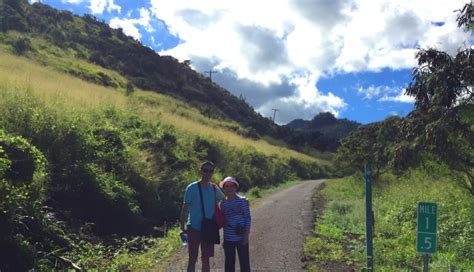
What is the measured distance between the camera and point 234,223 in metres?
7.11

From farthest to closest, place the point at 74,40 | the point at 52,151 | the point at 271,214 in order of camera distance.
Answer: the point at 74,40, the point at 271,214, the point at 52,151

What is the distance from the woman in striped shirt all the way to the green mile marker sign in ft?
7.95

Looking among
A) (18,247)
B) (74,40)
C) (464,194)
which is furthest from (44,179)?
(74,40)

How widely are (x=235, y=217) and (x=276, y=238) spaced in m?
5.40

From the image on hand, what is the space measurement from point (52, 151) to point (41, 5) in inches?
2873

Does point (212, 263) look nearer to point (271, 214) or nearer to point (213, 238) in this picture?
point (213, 238)

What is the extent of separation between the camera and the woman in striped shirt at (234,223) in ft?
23.3

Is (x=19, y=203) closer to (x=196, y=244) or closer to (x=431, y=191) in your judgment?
(x=196, y=244)

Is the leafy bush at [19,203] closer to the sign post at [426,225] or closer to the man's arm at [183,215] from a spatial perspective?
the man's arm at [183,215]

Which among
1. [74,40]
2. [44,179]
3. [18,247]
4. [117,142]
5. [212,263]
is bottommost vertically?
[212,263]

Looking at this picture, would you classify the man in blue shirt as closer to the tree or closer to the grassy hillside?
the grassy hillside

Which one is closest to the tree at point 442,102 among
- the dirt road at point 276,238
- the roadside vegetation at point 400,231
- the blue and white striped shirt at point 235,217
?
the roadside vegetation at point 400,231

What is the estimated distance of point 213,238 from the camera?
23.5ft

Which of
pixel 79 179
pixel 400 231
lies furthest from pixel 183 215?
pixel 400 231
